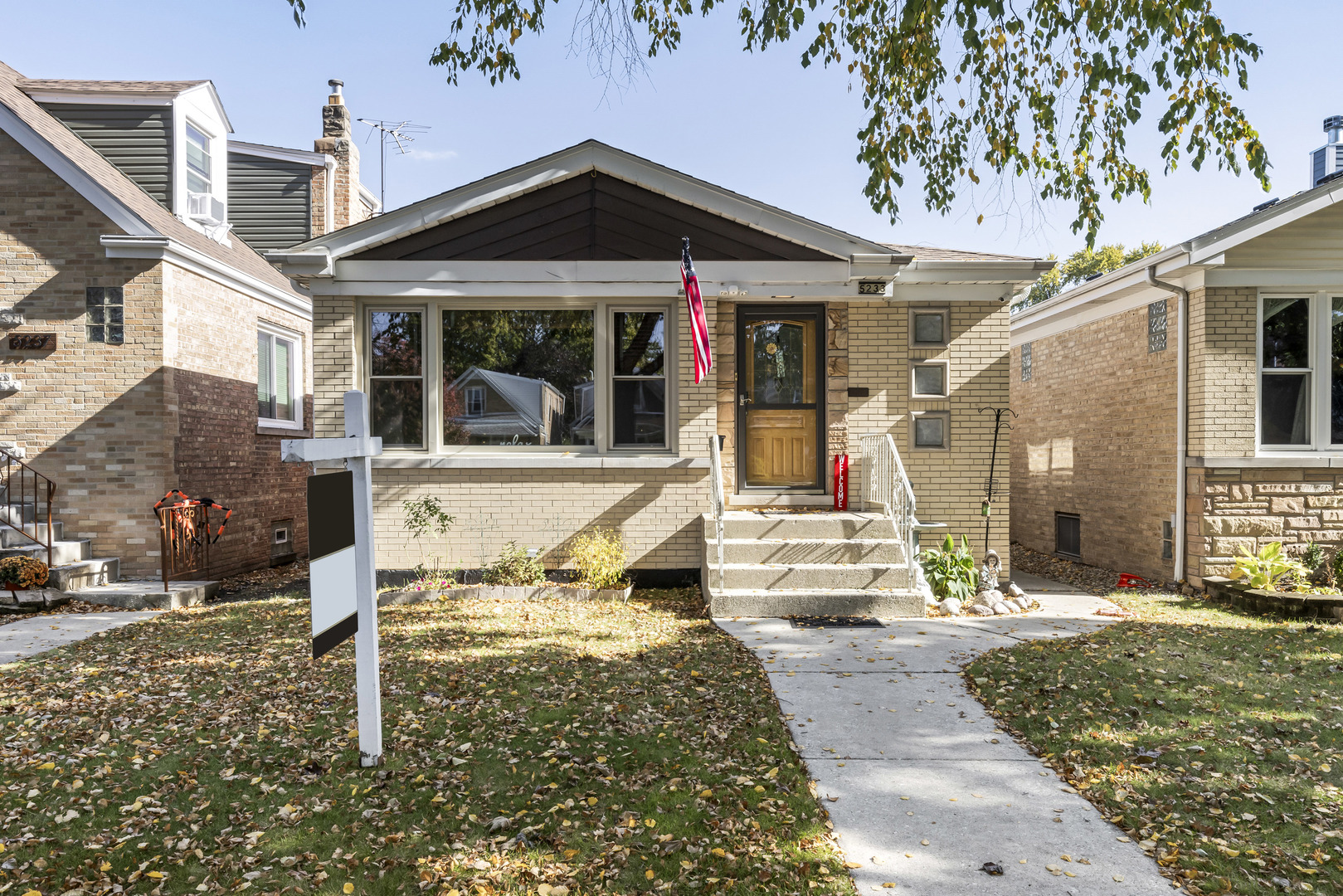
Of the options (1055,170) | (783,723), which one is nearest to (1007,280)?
(1055,170)

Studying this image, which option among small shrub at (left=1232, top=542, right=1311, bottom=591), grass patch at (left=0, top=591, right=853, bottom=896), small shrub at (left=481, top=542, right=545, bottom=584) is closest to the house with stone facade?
small shrub at (left=481, top=542, right=545, bottom=584)

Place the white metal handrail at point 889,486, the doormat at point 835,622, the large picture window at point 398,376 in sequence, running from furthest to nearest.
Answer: the large picture window at point 398,376, the white metal handrail at point 889,486, the doormat at point 835,622

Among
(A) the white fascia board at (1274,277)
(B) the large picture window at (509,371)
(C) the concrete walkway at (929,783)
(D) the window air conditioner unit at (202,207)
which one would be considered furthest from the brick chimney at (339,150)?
(A) the white fascia board at (1274,277)

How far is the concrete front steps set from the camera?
25.0 ft

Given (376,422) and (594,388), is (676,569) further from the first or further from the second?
(376,422)


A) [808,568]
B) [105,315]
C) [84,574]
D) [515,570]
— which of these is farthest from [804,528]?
[105,315]

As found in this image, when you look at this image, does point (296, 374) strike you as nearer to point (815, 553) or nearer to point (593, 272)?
point (593, 272)

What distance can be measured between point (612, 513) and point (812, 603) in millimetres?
2581

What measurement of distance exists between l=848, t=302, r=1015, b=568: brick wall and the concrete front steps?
1278 millimetres

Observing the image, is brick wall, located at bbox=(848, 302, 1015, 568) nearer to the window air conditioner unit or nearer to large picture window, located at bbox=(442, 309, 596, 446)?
large picture window, located at bbox=(442, 309, 596, 446)

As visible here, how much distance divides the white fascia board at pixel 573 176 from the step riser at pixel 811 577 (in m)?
3.51

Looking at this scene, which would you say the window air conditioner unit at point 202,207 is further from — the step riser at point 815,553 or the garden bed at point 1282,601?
the garden bed at point 1282,601

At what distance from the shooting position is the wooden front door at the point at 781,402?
9461 millimetres

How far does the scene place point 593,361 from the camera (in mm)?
9156
